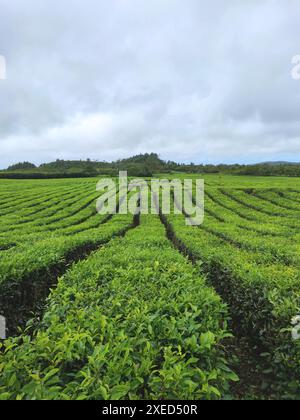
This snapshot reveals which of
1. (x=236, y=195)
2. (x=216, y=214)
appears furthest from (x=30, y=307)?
(x=236, y=195)

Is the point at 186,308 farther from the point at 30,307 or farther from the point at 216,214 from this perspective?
the point at 216,214

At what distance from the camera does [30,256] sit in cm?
680

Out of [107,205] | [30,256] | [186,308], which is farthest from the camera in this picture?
[107,205]

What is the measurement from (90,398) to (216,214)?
735 inches

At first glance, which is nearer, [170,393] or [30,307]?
[170,393]

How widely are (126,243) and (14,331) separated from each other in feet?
14.7

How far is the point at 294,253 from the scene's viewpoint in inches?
296

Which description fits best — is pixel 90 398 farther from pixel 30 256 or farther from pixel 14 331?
pixel 30 256

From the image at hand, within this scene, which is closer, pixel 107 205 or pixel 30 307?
pixel 30 307

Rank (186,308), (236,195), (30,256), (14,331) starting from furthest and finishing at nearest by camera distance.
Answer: (236,195) → (30,256) → (14,331) → (186,308)

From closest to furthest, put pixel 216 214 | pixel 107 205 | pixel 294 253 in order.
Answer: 1. pixel 294 253
2. pixel 216 214
3. pixel 107 205

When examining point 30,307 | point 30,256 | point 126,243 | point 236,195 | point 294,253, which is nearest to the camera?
point 30,307
